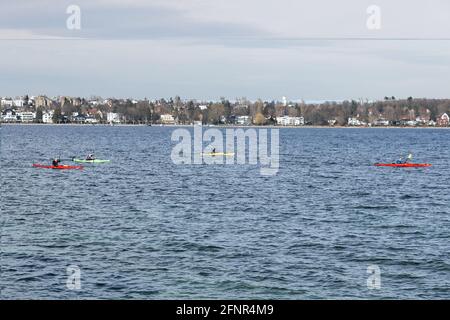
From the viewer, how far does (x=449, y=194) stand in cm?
6788

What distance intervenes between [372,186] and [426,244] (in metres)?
36.0

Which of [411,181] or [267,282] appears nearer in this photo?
[267,282]

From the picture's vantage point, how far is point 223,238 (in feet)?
135

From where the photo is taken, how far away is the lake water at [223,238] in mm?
29922

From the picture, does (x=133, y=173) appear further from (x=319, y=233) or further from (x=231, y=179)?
(x=319, y=233)

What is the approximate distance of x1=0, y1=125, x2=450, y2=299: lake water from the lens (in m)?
29.9

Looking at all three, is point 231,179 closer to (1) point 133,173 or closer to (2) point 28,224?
(1) point 133,173

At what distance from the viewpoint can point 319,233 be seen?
42844 millimetres

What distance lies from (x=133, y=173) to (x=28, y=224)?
4347cm

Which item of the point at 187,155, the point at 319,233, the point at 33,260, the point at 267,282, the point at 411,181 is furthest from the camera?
the point at 187,155
